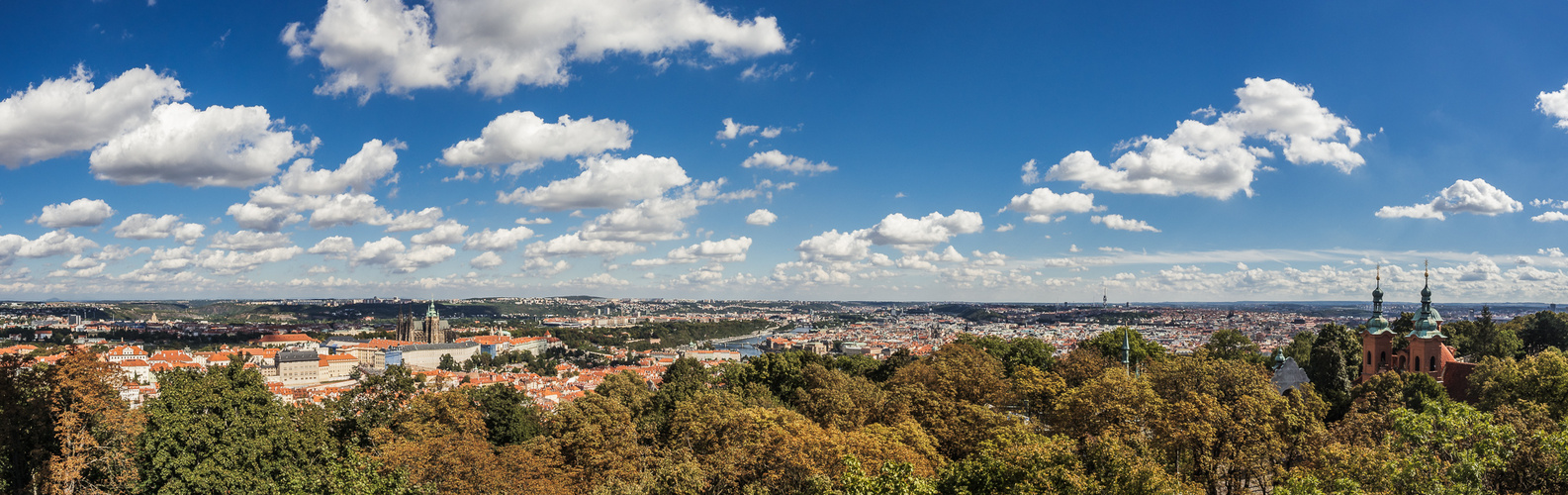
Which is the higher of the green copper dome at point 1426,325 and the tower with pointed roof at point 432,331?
the green copper dome at point 1426,325

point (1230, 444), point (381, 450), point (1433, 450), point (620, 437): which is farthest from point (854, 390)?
point (1433, 450)

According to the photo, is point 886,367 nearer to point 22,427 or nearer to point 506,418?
point 506,418

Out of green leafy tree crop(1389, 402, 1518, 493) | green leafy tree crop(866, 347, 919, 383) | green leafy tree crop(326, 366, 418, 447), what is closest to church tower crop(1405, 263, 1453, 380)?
green leafy tree crop(866, 347, 919, 383)

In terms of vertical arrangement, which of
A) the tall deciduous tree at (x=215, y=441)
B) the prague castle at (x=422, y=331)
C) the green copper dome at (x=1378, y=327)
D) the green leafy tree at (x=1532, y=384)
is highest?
the green copper dome at (x=1378, y=327)

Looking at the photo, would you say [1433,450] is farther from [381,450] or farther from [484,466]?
[381,450]

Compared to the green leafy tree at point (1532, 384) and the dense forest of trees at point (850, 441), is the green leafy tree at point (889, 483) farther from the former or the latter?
the green leafy tree at point (1532, 384)

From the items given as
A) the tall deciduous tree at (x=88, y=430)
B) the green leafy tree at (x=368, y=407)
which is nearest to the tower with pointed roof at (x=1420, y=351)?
the green leafy tree at (x=368, y=407)

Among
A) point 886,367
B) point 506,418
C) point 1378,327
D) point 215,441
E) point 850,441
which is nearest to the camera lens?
point 850,441

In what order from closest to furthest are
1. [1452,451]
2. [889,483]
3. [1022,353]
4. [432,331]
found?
[1452,451], [889,483], [1022,353], [432,331]

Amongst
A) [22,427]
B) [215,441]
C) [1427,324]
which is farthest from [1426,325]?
[22,427]
